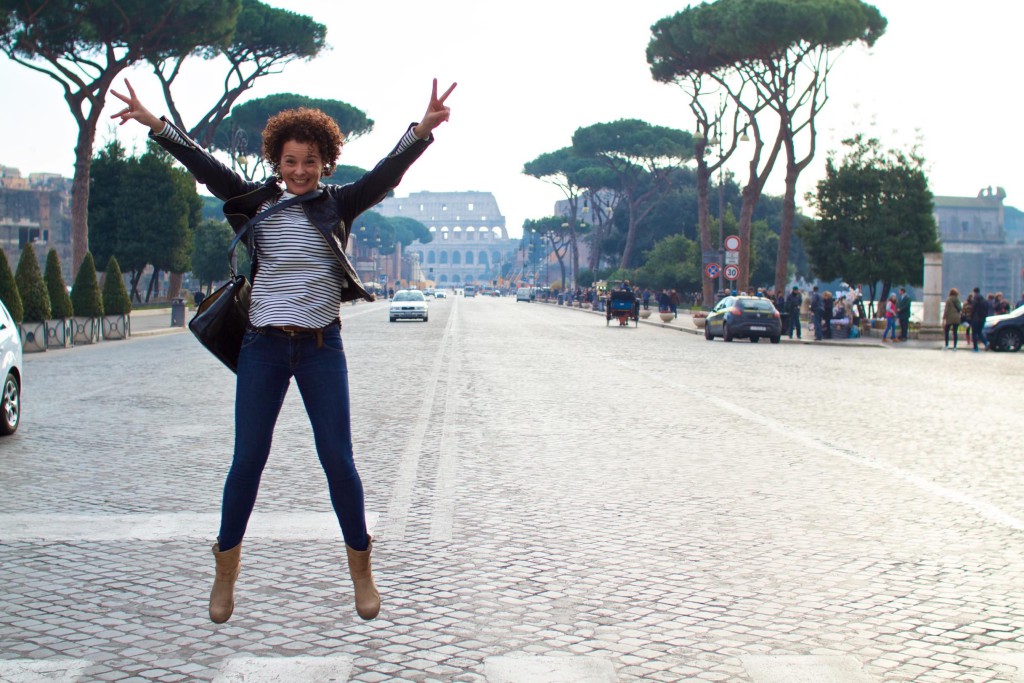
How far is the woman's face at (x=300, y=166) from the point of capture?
4500mm

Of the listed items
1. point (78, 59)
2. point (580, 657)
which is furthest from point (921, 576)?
point (78, 59)

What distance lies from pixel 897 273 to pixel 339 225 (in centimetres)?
4432

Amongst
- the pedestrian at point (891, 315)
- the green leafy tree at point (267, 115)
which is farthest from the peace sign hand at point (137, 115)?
the green leafy tree at point (267, 115)

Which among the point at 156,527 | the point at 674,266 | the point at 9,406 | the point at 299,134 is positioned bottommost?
the point at 156,527

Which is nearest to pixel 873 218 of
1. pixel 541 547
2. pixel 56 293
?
pixel 56 293

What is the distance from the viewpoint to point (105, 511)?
22.5 ft

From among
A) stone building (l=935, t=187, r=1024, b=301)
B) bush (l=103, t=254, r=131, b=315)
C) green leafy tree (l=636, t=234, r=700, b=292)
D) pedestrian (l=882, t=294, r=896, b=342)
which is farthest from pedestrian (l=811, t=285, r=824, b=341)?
stone building (l=935, t=187, r=1024, b=301)

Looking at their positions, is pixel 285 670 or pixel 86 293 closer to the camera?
pixel 285 670

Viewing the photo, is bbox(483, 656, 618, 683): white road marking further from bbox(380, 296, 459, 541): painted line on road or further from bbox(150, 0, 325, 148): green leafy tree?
bbox(150, 0, 325, 148): green leafy tree

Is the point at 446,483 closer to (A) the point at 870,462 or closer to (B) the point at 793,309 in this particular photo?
(A) the point at 870,462

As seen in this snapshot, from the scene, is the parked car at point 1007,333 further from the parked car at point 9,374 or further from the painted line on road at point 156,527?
the painted line on road at point 156,527

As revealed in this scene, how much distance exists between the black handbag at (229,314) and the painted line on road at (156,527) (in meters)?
1.95

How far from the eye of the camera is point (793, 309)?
36.5 m

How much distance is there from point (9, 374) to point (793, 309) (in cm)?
2902
